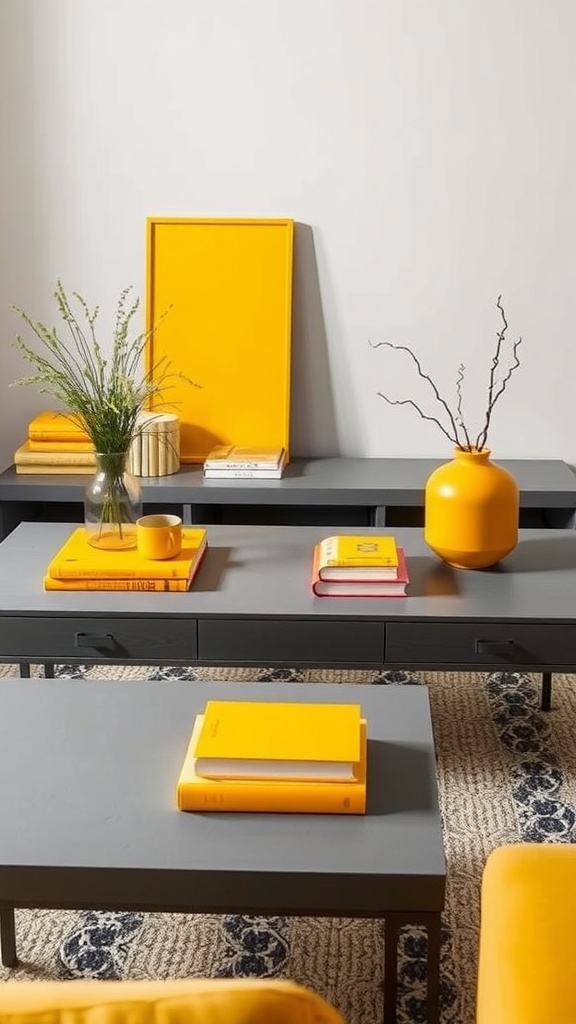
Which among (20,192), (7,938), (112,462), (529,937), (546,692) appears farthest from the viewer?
(20,192)

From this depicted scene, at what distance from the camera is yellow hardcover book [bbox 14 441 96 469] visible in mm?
3852

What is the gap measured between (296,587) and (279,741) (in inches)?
33.1

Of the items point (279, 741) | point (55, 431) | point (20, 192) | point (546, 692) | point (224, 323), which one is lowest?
point (546, 692)

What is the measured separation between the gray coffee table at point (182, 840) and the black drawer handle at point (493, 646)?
472 mm

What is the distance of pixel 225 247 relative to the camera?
12.8 feet

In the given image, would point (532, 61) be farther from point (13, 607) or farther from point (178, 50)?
point (13, 607)

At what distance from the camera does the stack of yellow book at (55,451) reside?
12.7 ft

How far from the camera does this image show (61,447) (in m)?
3.88

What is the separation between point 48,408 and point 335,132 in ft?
4.33

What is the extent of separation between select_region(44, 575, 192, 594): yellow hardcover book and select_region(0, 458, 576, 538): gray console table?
987 mm

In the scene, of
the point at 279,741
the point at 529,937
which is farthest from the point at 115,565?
the point at 529,937

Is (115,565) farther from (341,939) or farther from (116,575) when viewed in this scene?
(341,939)

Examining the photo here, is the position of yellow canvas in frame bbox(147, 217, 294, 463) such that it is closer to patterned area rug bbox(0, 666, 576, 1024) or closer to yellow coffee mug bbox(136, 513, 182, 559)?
yellow coffee mug bbox(136, 513, 182, 559)

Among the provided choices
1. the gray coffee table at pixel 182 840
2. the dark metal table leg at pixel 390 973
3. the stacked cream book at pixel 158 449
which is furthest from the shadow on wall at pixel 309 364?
the dark metal table leg at pixel 390 973
